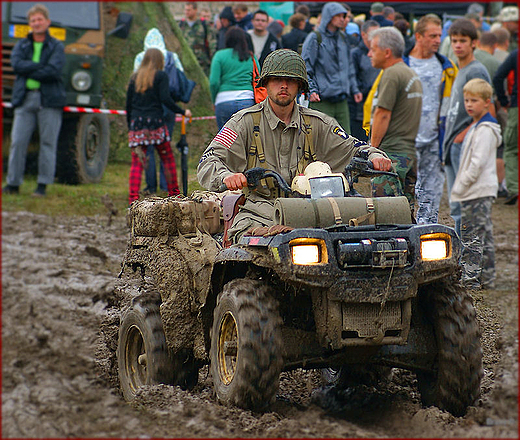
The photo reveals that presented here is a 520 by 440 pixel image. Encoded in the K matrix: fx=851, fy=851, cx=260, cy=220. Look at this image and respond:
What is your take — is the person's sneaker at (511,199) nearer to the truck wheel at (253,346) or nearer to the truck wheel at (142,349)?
the truck wheel at (142,349)

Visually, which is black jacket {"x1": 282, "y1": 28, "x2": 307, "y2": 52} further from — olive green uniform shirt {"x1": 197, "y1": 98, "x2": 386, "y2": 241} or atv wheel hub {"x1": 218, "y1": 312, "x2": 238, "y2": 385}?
atv wheel hub {"x1": 218, "y1": 312, "x2": 238, "y2": 385}

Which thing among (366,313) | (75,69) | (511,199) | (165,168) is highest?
(75,69)

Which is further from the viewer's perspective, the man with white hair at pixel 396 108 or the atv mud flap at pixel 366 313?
the man with white hair at pixel 396 108

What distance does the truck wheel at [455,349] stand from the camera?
452 centimetres

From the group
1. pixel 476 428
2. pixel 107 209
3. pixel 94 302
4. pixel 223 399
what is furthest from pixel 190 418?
pixel 107 209

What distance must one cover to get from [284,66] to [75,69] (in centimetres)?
728

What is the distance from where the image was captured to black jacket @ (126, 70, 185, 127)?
10.4 m

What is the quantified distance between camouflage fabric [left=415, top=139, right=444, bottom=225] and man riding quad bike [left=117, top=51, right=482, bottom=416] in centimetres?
321

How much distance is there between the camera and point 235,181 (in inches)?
191

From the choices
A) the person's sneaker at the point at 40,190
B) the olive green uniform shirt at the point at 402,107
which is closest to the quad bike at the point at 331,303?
the olive green uniform shirt at the point at 402,107

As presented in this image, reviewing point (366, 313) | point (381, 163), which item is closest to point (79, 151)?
point (381, 163)

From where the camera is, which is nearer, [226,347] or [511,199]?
[226,347]

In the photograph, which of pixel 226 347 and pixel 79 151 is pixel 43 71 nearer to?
pixel 79 151

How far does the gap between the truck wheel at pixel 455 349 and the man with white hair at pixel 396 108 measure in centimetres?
329
